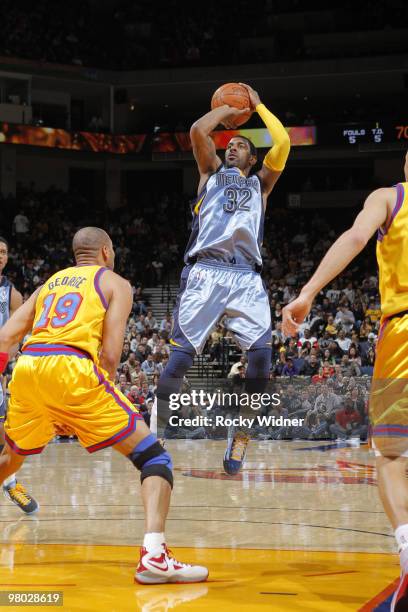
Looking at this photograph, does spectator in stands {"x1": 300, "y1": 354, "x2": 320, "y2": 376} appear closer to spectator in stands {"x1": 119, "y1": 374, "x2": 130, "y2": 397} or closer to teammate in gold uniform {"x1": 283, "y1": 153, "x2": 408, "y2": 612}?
spectator in stands {"x1": 119, "y1": 374, "x2": 130, "y2": 397}

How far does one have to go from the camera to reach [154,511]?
4.48 m

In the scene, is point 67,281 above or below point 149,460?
above

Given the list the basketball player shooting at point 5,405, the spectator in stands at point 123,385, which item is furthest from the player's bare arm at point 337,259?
the spectator in stands at point 123,385

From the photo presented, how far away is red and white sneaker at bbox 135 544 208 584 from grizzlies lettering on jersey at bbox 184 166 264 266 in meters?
2.93

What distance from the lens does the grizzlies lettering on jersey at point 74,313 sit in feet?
15.2

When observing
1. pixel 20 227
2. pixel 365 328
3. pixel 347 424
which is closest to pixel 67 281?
pixel 347 424

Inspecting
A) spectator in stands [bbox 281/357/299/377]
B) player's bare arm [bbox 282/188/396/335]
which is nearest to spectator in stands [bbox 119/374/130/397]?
spectator in stands [bbox 281/357/299/377]

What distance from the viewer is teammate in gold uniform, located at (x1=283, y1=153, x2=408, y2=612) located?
3.82 metres

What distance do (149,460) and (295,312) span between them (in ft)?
4.14

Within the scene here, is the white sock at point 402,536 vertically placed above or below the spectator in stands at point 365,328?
below

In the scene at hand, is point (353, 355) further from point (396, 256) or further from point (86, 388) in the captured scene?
point (396, 256)

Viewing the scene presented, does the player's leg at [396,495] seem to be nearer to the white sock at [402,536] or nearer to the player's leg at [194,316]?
the white sock at [402,536]

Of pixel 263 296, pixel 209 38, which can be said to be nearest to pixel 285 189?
pixel 209 38

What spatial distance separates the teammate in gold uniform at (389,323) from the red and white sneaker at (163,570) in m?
1.08
